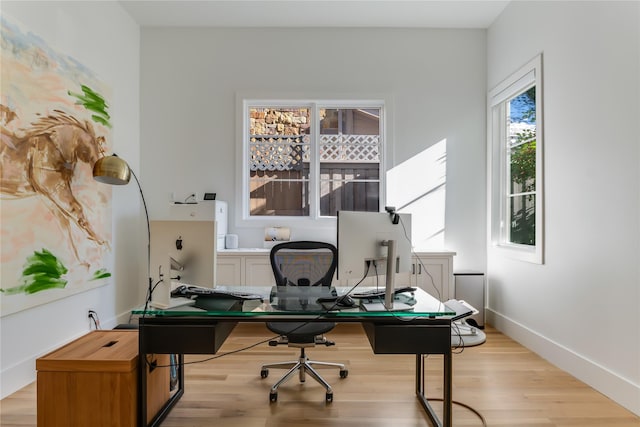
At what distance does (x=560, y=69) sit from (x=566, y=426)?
2482 millimetres

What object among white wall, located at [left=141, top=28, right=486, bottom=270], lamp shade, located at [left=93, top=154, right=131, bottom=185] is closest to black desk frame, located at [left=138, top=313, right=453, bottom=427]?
lamp shade, located at [left=93, top=154, right=131, bottom=185]

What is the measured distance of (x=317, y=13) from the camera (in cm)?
376

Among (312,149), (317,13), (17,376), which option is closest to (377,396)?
(17,376)

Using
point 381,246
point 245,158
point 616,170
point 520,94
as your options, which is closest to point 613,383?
point 616,170

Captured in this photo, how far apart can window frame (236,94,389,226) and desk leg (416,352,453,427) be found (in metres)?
2.09

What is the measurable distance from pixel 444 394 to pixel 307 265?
1224mm

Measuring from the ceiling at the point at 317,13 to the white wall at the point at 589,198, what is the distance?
2.16 feet

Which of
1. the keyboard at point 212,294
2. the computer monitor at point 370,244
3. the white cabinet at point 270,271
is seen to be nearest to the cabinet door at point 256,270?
the white cabinet at point 270,271

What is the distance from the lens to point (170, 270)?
5.65ft

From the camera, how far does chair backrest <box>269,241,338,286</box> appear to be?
2619 mm

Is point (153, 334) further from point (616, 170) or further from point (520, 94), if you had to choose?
point (520, 94)

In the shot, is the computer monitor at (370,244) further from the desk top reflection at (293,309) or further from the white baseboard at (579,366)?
the white baseboard at (579,366)

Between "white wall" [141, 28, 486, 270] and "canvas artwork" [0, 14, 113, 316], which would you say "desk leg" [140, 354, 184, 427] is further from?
"white wall" [141, 28, 486, 270]

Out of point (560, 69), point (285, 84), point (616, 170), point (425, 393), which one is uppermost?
point (285, 84)
